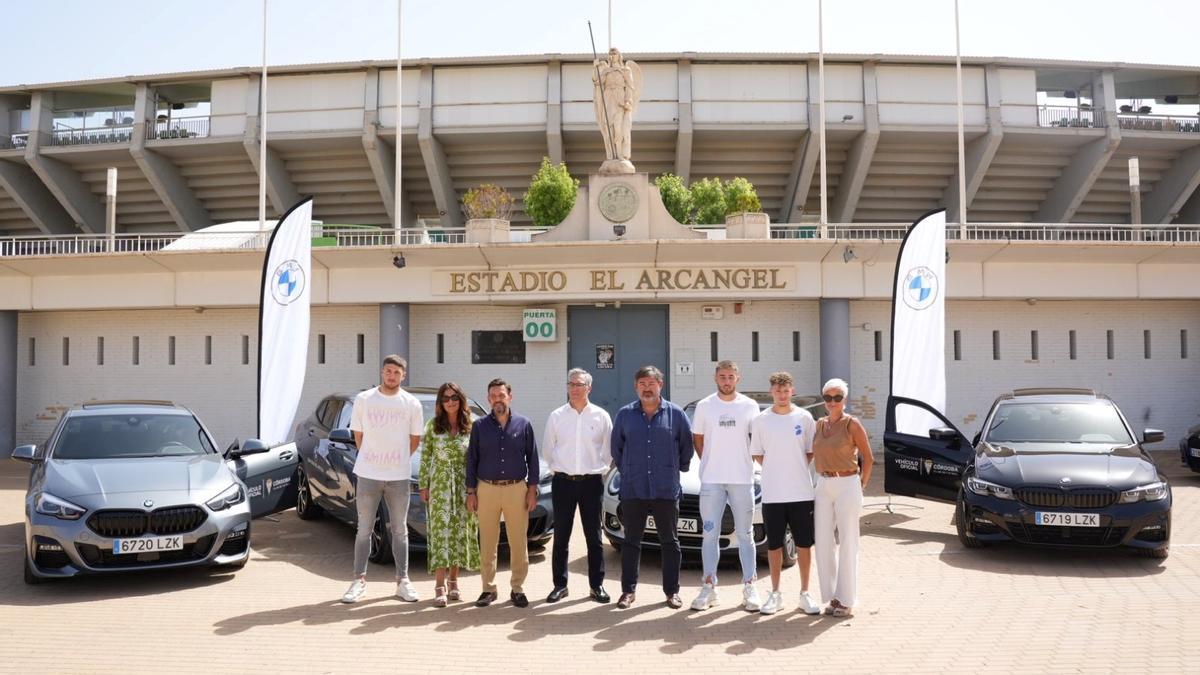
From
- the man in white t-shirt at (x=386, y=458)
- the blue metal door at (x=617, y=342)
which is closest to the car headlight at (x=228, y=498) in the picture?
the man in white t-shirt at (x=386, y=458)

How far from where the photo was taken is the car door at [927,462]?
30.0 ft

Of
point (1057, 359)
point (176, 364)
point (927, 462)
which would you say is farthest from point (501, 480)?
point (1057, 359)

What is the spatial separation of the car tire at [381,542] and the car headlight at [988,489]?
5.31 m

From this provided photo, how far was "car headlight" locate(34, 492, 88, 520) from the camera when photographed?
6.57 m

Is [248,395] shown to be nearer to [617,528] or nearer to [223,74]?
[617,528]

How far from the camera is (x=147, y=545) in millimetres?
6598

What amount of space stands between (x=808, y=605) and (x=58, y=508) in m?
5.72

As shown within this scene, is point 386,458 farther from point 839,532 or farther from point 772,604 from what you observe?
point 839,532

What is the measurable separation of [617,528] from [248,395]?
1215cm

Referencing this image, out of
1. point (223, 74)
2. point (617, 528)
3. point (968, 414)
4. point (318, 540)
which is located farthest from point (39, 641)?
point (223, 74)

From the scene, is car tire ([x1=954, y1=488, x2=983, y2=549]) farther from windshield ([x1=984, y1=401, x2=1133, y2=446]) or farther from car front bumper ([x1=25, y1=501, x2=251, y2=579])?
car front bumper ([x1=25, y1=501, x2=251, y2=579])

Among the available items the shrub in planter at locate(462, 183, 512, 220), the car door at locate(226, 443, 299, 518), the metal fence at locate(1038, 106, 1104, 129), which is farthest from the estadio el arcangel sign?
the metal fence at locate(1038, 106, 1104, 129)

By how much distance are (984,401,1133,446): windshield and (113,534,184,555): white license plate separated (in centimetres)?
760

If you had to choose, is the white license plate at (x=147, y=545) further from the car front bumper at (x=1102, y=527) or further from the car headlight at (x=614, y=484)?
the car front bumper at (x=1102, y=527)
